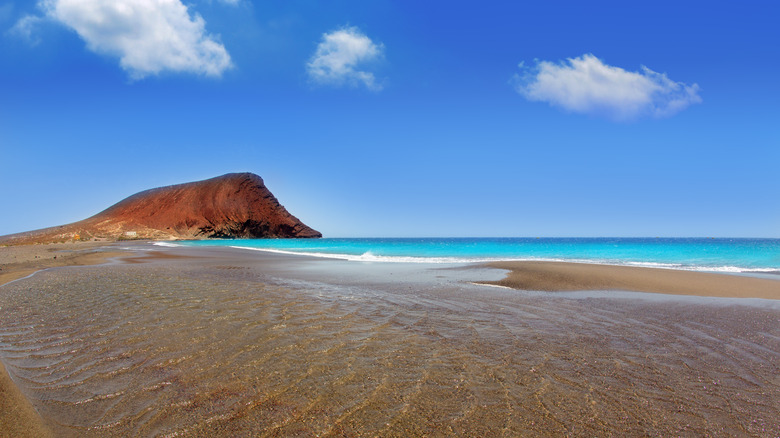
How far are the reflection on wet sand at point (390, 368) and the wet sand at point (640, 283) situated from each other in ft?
11.7

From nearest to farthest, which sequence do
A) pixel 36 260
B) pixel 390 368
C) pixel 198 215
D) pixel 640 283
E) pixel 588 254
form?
pixel 390 368
pixel 640 283
pixel 36 260
pixel 588 254
pixel 198 215

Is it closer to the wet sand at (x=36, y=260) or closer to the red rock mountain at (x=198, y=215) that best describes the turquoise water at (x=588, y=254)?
the wet sand at (x=36, y=260)

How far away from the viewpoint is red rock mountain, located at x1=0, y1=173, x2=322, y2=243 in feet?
359

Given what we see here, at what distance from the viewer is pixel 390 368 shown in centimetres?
482

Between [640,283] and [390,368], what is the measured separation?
1348cm

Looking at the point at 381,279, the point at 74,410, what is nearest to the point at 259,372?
the point at 74,410

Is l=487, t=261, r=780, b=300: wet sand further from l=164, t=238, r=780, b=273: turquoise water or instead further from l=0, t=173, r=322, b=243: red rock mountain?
l=0, t=173, r=322, b=243: red rock mountain

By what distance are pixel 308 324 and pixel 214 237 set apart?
126 metres

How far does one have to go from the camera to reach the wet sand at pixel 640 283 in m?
12.6

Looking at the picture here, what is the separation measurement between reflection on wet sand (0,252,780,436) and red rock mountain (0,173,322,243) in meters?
114

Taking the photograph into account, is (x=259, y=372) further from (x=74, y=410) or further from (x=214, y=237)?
(x=214, y=237)

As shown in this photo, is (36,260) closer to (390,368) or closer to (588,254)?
(390,368)

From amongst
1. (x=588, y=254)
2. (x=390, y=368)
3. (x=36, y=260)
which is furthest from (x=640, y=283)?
(x=36, y=260)

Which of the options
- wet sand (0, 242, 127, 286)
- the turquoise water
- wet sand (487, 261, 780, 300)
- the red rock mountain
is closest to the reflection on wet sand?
wet sand (487, 261, 780, 300)
